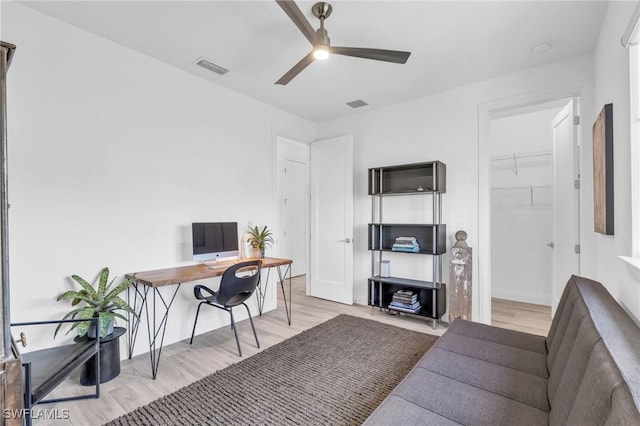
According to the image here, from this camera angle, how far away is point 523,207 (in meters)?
4.25

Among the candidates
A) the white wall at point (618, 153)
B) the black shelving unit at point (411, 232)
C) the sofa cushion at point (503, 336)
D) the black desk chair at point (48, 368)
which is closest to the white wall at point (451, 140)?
the black shelving unit at point (411, 232)

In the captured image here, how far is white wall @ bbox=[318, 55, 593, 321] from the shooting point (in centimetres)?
302

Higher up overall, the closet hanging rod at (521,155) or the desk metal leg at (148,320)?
the closet hanging rod at (521,155)

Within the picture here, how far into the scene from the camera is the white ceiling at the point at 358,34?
212 cm

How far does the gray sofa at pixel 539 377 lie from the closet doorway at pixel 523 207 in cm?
260

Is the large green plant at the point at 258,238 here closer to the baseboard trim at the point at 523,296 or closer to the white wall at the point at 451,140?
the white wall at the point at 451,140

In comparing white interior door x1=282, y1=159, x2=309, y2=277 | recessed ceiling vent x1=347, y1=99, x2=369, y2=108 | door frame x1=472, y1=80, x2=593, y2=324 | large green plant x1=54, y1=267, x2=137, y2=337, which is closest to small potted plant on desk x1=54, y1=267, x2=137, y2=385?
large green plant x1=54, y1=267, x2=137, y2=337

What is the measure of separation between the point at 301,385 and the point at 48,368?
1509 millimetres

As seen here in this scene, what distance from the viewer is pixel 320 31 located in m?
2.01

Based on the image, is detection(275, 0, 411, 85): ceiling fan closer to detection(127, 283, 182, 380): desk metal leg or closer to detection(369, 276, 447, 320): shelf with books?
A: detection(127, 283, 182, 380): desk metal leg

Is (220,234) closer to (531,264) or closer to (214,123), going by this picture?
(214,123)

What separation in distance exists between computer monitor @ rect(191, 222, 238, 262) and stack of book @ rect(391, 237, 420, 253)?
1870mm

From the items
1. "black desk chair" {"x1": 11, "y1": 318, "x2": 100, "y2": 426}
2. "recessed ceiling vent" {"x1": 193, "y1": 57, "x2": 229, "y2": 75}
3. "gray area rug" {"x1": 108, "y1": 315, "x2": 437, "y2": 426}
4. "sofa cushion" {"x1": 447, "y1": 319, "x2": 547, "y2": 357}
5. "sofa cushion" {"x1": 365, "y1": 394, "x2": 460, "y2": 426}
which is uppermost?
"recessed ceiling vent" {"x1": 193, "y1": 57, "x2": 229, "y2": 75}

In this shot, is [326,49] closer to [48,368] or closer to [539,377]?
[539,377]
